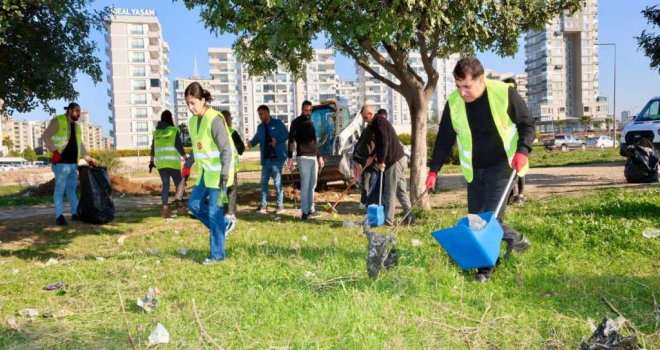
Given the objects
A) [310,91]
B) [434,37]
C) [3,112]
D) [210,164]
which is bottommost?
[210,164]

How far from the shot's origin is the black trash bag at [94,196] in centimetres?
848

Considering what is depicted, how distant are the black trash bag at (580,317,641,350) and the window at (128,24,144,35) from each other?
88.3 meters

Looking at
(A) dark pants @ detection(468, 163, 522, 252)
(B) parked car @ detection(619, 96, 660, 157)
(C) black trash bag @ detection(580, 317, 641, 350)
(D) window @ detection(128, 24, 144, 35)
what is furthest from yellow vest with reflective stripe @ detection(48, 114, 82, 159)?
(D) window @ detection(128, 24, 144, 35)

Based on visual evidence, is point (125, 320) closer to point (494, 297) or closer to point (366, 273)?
point (366, 273)

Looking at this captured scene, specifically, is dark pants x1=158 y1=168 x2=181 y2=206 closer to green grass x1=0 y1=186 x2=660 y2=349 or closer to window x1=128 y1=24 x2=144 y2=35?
green grass x1=0 y1=186 x2=660 y2=349

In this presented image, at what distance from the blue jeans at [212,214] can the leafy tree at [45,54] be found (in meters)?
3.27

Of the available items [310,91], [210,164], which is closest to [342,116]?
[210,164]

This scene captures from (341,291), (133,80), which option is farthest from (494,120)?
(133,80)

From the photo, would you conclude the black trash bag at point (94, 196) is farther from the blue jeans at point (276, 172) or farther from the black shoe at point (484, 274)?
the black shoe at point (484, 274)

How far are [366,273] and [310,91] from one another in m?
105

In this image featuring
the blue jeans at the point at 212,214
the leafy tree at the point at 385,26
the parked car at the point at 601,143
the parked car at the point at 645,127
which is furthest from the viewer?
the parked car at the point at 601,143

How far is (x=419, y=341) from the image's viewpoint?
3.19 m

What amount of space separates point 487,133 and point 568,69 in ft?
423

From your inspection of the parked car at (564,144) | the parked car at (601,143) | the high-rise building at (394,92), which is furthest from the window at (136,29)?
the parked car at (601,143)
